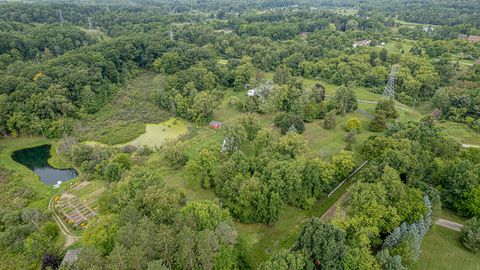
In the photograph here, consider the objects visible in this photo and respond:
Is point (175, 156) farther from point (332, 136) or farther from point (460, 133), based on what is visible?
point (460, 133)

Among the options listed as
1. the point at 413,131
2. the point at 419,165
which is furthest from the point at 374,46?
the point at 419,165

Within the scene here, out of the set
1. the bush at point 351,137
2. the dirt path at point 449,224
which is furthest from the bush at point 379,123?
the dirt path at point 449,224

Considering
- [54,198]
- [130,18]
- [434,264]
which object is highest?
[130,18]

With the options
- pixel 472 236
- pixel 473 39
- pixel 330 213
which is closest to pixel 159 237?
pixel 330 213

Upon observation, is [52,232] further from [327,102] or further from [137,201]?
[327,102]

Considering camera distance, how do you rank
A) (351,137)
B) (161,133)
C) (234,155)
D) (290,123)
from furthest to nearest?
(161,133) → (290,123) → (351,137) → (234,155)

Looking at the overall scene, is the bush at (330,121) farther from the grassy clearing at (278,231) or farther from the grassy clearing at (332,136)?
the grassy clearing at (278,231)

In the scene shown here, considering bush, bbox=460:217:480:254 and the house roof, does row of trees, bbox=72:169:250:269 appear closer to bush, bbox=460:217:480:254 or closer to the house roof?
bush, bbox=460:217:480:254
